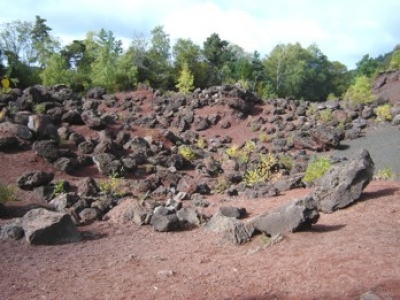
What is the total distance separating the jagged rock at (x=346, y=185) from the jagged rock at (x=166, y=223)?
279 cm

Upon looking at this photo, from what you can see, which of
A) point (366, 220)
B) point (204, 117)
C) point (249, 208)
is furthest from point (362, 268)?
point (204, 117)

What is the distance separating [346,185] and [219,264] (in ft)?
10.5

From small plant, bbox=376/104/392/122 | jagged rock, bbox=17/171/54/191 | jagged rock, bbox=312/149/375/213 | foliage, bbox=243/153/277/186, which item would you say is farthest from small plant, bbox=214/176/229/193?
small plant, bbox=376/104/392/122

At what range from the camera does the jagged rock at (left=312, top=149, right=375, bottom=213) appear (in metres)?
8.20

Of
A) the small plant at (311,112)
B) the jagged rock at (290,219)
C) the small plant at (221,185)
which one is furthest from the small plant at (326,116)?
the jagged rock at (290,219)

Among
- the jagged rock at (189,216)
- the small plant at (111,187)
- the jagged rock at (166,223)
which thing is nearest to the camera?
the jagged rock at (166,223)

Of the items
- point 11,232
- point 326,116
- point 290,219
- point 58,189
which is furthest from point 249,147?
point 11,232

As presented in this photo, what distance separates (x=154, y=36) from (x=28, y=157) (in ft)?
119

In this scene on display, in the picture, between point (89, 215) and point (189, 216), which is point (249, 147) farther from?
point (89, 215)

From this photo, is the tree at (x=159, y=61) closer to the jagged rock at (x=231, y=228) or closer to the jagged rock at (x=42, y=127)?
the jagged rock at (x=42, y=127)

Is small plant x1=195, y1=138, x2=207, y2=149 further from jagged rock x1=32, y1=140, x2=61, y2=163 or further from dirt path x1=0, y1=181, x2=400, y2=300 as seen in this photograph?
dirt path x1=0, y1=181, x2=400, y2=300

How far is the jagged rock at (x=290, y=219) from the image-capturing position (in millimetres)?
7035

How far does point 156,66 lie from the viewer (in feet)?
144

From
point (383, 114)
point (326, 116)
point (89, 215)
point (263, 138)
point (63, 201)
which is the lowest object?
point (89, 215)
